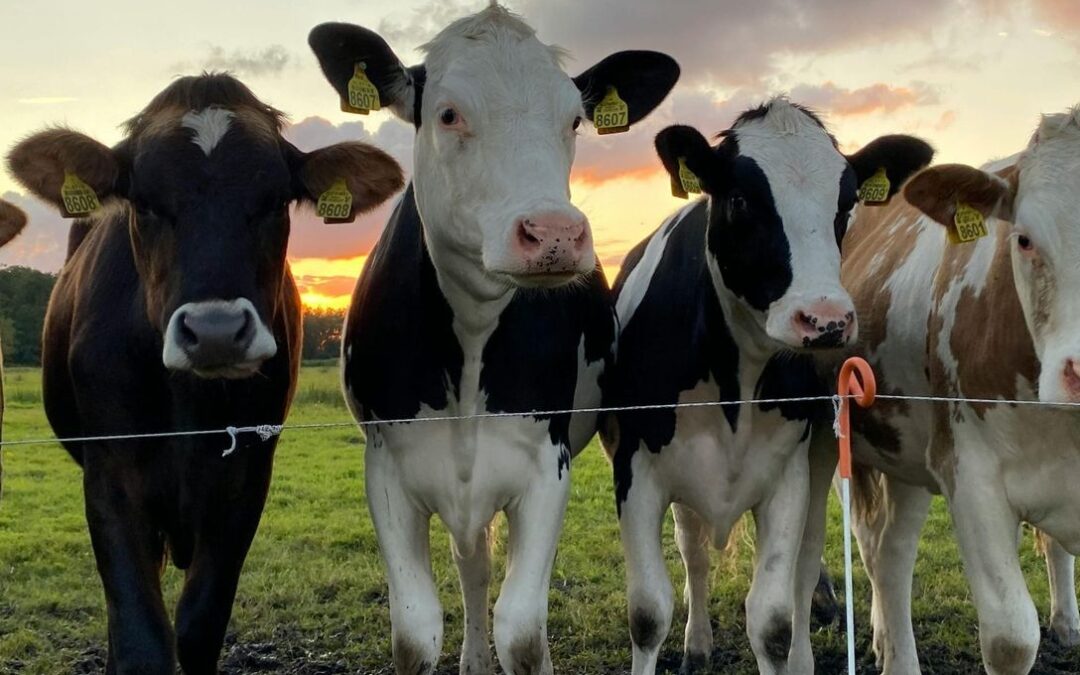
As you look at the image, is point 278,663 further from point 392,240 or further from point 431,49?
point 431,49

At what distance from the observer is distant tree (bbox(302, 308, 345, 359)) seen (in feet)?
23.7

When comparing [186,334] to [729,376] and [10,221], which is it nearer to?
[10,221]

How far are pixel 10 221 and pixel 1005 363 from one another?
3898 millimetres

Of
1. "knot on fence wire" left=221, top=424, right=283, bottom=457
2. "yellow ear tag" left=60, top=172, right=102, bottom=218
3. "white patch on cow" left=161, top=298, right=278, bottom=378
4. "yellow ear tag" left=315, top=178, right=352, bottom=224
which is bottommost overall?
"knot on fence wire" left=221, top=424, right=283, bottom=457

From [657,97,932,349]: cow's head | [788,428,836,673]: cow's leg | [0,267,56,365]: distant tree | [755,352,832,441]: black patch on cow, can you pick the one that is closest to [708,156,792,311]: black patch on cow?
[657,97,932,349]: cow's head

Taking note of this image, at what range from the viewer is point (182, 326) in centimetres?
402

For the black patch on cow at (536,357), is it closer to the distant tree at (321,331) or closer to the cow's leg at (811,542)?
the cow's leg at (811,542)

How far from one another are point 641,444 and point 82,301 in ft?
7.92

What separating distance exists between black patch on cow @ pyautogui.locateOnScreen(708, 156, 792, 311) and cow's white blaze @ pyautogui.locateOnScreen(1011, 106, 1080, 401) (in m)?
0.86

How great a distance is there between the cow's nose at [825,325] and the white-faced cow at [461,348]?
953 millimetres

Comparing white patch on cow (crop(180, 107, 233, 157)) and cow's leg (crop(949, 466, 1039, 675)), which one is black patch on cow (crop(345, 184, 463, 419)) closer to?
white patch on cow (crop(180, 107, 233, 157))

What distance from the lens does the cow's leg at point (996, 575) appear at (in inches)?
183

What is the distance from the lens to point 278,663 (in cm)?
664

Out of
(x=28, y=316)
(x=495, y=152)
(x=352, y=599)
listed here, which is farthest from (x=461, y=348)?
(x=28, y=316)
